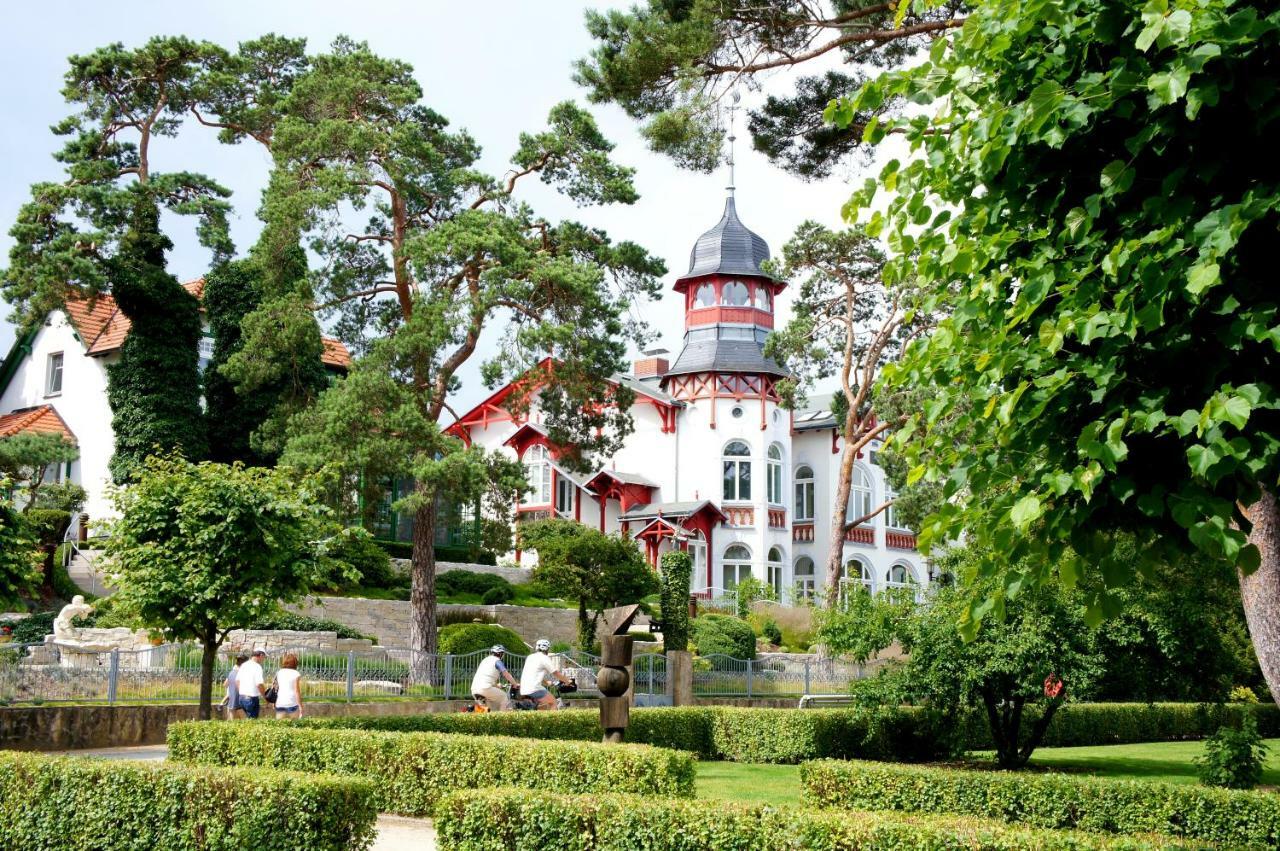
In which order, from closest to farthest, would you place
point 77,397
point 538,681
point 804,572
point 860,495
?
point 538,681, point 77,397, point 804,572, point 860,495

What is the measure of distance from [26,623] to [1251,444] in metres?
26.2

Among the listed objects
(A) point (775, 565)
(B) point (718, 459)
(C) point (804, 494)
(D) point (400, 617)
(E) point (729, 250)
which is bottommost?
(D) point (400, 617)

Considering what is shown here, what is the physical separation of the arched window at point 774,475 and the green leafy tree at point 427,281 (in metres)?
20.5

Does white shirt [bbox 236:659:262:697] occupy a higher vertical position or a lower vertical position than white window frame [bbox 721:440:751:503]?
lower

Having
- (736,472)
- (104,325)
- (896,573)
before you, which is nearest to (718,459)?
(736,472)

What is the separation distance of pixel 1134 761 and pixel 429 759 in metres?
14.1

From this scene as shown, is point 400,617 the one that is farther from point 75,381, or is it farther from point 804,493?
point 804,493

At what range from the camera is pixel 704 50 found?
1366 centimetres

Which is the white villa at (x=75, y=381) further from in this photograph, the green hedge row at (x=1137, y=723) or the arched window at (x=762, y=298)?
the green hedge row at (x=1137, y=723)

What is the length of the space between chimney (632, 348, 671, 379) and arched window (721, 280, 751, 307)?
5.07 metres

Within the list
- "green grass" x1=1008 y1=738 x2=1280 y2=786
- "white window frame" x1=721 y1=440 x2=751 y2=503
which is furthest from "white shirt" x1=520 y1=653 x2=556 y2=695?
"white window frame" x1=721 y1=440 x2=751 y2=503

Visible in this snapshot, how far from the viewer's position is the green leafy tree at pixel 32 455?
1259 inches

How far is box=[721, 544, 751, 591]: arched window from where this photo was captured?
4841 cm

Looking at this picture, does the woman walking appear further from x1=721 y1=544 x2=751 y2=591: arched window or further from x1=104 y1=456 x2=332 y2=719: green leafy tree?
x1=721 y1=544 x2=751 y2=591: arched window
